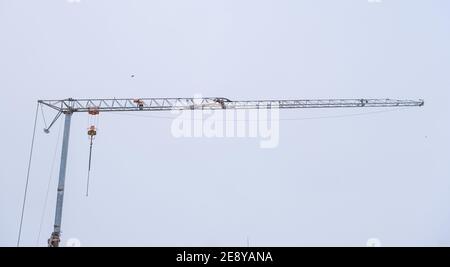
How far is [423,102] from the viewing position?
6275cm
